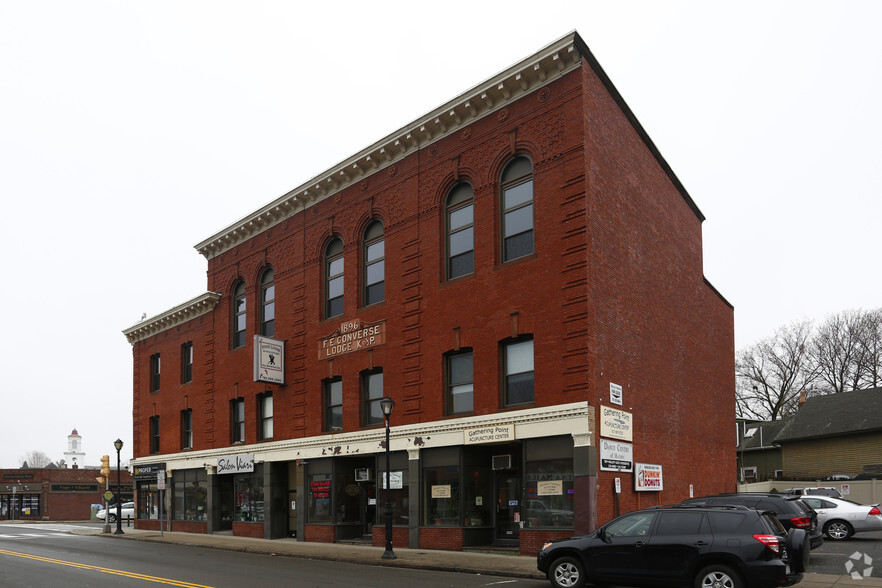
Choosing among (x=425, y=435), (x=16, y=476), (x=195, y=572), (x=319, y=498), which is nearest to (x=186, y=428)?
(x=319, y=498)

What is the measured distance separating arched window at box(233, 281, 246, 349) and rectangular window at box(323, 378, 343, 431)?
7351 mm

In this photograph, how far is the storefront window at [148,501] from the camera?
3959 cm

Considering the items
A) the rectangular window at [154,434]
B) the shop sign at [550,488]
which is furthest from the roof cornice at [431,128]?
the rectangular window at [154,434]

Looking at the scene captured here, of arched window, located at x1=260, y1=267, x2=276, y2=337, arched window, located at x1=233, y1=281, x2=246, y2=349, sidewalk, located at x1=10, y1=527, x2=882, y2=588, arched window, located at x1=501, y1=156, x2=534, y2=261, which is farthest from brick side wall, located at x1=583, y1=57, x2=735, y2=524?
arched window, located at x1=233, y1=281, x2=246, y2=349

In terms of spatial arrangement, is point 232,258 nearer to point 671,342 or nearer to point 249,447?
point 249,447

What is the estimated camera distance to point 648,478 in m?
22.5

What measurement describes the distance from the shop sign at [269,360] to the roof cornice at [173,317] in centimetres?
675

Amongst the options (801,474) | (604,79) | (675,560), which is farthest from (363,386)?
(801,474)

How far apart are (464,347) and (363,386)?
5336mm

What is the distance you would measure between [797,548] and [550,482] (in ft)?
25.9

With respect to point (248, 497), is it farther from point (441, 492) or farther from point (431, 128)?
point (431, 128)

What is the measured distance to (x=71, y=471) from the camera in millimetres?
72188

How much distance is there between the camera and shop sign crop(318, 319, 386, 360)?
26750 mm

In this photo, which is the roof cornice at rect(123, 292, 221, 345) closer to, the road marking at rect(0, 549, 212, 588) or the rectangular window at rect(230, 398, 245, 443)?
the rectangular window at rect(230, 398, 245, 443)
